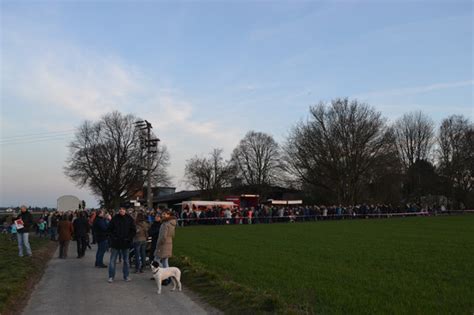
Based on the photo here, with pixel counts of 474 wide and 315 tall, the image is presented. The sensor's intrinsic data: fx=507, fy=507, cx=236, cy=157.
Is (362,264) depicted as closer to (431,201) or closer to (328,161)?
(328,161)

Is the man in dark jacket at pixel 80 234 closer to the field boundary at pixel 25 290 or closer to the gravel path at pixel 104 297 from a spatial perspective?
the field boundary at pixel 25 290

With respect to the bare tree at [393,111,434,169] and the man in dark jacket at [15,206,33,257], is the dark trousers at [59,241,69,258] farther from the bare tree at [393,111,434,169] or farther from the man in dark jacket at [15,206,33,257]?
the bare tree at [393,111,434,169]

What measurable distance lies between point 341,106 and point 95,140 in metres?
32.7

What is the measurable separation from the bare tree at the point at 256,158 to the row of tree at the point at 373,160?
4366 millimetres

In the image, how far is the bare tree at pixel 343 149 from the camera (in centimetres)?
6062

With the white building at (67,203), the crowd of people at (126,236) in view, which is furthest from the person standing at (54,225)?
the white building at (67,203)

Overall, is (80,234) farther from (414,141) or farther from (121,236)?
(414,141)

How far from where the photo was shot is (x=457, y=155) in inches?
2781

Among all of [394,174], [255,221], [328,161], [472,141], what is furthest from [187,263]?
[472,141]

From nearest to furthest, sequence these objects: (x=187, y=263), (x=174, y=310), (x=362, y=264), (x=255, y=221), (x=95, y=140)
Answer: (x=174, y=310) < (x=362, y=264) < (x=187, y=263) < (x=255, y=221) < (x=95, y=140)

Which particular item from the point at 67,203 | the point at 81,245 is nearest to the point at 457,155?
the point at 67,203

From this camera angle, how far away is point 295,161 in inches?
2514

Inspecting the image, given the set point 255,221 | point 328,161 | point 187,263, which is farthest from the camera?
point 328,161

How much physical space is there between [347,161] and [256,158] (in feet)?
96.6
